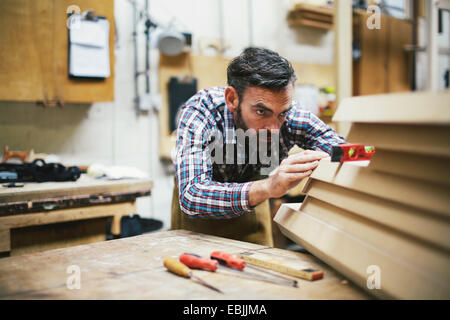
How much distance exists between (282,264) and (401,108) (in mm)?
435

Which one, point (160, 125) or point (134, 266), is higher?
point (160, 125)

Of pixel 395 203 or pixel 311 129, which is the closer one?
pixel 395 203

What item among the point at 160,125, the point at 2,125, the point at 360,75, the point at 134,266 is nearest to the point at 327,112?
the point at 360,75

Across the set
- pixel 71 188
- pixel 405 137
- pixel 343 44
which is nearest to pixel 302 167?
pixel 405 137

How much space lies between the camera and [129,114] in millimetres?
3182

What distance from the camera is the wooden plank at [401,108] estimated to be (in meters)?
0.56

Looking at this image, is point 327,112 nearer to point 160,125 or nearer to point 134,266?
point 160,125

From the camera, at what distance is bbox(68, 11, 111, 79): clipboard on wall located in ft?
8.39

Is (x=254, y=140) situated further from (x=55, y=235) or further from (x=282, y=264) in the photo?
(x=55, y=235)

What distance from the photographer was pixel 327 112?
353 centimetres

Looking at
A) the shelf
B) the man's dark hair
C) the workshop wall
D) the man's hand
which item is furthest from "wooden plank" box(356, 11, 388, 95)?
the man's hand

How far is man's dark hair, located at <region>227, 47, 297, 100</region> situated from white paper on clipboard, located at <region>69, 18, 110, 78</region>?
1.41 m

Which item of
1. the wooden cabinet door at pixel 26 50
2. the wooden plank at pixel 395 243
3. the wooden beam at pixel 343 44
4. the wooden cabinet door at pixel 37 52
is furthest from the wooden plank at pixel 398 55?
the wooden plank at pixel 395 243

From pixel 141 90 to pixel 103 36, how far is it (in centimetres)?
64
